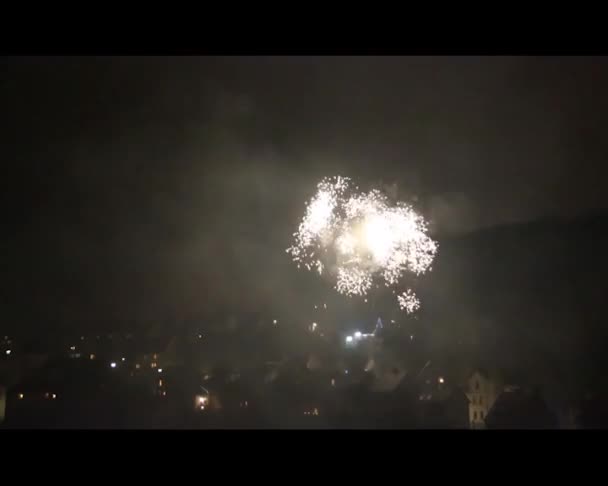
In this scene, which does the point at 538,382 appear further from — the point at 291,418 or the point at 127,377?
the point at 127,377

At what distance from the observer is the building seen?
1861 cm

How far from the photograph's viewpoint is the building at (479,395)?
18609mm

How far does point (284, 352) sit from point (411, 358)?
623 cm

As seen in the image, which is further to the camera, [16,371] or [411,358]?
[411,358]

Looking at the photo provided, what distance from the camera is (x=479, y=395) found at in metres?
19.2
